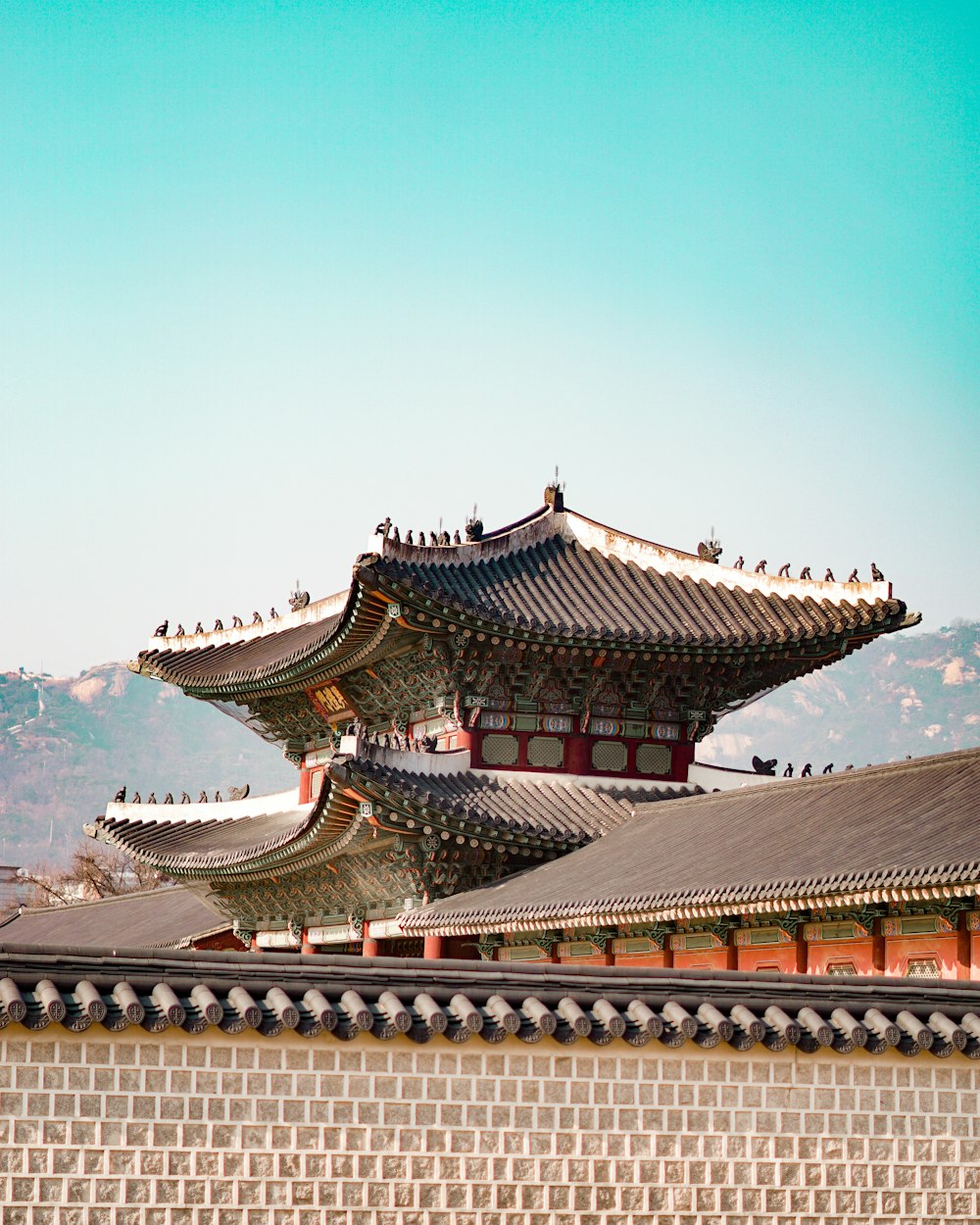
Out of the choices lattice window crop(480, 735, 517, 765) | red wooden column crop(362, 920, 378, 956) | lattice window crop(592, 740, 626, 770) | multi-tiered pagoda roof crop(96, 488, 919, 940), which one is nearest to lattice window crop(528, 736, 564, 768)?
multi-tiered pagoda roof crop(96, 488, 919, 940)

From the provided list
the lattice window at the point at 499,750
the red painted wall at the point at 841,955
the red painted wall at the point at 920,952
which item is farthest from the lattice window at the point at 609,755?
the red painted wall at the point at 920,952

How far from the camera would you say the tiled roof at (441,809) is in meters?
24.0

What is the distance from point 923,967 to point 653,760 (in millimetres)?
10079

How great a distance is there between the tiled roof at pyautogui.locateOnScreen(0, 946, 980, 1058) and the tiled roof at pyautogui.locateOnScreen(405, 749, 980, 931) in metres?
3.61

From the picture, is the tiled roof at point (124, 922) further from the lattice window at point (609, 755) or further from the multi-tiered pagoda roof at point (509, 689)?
the lattice window at point (609, 755)

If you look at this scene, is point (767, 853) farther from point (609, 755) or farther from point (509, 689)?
point (509, 689)

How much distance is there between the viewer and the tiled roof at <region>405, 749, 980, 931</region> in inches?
679

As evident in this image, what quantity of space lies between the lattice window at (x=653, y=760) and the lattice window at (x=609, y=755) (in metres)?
0.26

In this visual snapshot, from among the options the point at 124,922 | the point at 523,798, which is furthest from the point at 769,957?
the point at 124,922

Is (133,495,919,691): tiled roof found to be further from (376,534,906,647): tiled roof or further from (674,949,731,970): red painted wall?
(674,949,731,970): red painted wall

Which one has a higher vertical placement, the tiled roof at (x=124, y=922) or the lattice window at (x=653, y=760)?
the lattice window at (x=653, y=760)

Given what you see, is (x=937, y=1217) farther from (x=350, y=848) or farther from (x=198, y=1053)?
(x=350, y=848)

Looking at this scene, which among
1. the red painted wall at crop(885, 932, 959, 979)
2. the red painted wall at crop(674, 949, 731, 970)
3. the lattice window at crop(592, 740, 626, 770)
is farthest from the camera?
the lattice window at crop(592, 740, 626, 770)

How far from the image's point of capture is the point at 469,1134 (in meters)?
11.7
